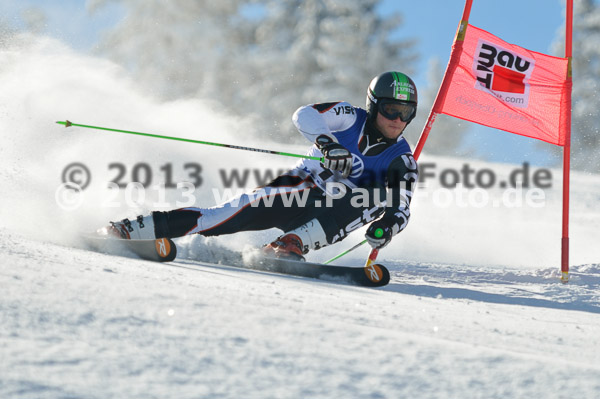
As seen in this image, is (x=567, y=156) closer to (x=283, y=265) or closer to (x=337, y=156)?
(x=337, y=156)

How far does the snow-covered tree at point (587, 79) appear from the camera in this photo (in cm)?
2480

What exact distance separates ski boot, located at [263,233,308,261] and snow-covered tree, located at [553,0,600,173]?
23444 millimetres

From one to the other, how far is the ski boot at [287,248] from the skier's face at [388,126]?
90cm

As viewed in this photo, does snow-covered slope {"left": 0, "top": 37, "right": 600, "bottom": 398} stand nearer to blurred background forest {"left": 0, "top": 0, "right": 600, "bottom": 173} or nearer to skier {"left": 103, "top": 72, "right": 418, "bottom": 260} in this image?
skier {"left": 103, "top": 72, "right": 418, "bottom": 260}

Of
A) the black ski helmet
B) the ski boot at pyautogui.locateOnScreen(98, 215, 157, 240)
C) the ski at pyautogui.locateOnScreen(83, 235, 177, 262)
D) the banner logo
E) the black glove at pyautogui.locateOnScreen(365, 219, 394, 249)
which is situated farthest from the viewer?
the banner logo

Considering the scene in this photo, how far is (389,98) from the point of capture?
4172mm

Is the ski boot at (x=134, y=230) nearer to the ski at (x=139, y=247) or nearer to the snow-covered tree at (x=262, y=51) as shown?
the ski at (x=139, y=247)

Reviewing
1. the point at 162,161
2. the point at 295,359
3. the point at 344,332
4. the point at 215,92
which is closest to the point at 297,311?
the point at 344,332

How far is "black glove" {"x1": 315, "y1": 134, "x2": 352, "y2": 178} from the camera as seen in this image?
12.9 ft

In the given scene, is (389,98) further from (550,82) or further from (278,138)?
(278,138)

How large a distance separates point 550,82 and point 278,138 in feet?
68.7
